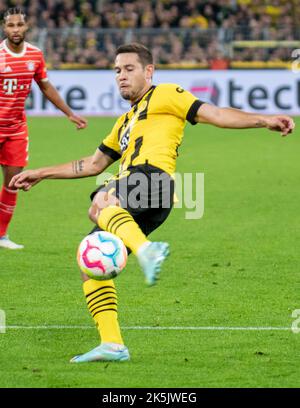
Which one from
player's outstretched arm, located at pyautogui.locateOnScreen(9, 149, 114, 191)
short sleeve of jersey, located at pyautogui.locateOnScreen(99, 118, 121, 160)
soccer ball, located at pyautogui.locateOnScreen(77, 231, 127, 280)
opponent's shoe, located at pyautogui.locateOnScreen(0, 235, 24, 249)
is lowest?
opponent's shoe, located at pyautogui.locateOnScreen(0, 235, 24, 249)

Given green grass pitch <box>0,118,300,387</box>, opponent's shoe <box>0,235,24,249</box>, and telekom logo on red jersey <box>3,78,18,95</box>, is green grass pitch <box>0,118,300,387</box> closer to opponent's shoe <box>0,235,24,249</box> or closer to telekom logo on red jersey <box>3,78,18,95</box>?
opponent's shoe <box>0,235,24,249</box>

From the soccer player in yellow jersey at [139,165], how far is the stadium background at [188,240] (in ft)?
1.26

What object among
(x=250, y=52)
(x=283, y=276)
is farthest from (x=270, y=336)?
(x=250, y=52)

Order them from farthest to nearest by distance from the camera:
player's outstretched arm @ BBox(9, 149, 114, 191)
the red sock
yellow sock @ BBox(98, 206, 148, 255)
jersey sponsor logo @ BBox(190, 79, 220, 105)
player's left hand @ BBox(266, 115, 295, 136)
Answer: jersey sponsor logo @ BBox(190, 79, 220, 105)
the red sock
player's outstretched arm @ BBox(9, 149, 114, 191)
yellow sock @ BBox(98, 206, 148, 255)
player's left hand @ BBox(266, 115, 295, 136)

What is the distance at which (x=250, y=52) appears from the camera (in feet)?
93.1

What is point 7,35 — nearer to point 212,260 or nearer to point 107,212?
point 212,260

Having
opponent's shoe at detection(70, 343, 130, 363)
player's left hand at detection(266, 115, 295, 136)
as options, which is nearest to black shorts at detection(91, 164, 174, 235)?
opponent's shoe at detection(70, 343, 130, 363)

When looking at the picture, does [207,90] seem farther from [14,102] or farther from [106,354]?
[106,354]

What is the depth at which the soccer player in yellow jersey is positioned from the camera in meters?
6.50

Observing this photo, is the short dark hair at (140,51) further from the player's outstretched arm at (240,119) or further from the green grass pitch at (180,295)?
the green grass pitch at (180,295)

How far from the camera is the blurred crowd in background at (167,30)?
28641 millimetres

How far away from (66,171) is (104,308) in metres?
1.03

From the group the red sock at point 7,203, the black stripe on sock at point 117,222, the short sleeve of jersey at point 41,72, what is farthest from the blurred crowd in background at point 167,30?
the black stripe on sock at point 117,222

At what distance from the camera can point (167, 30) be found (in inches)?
1141
